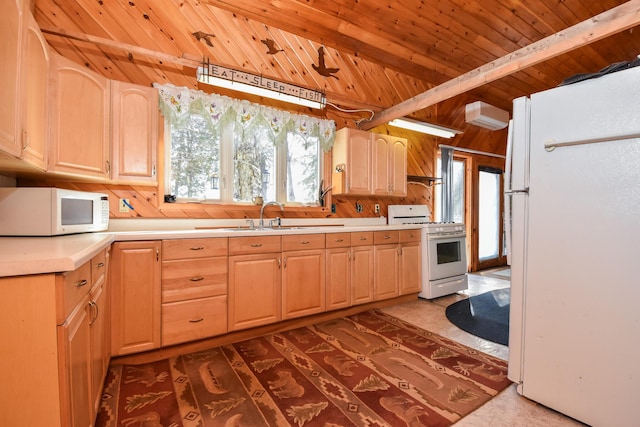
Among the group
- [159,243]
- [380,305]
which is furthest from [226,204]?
[380,305]

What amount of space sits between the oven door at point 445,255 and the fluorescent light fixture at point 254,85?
2218 mm

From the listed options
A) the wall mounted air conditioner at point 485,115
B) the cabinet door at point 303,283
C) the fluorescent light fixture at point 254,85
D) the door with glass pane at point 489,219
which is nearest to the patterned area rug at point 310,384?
the cabinet door at point 303,283

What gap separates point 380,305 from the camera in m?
3.46

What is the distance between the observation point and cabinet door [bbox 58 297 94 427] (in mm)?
978

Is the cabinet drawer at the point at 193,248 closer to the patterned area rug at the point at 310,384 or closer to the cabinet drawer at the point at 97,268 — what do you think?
the cabinet drawer at the point at 97,268

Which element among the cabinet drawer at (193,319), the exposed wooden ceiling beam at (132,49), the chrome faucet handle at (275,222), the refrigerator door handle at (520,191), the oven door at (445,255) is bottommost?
the cabinet drawer at (193,319)

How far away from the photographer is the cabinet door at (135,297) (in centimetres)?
203

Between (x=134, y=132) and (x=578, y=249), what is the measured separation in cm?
308

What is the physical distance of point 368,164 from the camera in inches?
146

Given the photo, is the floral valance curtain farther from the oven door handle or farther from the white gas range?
the oven door handle

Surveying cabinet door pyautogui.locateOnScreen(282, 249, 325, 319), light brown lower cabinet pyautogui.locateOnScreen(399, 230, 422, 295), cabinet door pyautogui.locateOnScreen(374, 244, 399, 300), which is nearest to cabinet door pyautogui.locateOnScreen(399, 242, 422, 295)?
light brown lower cabinet pyautogui.locateOnScreen(399, 230, 422, 295)

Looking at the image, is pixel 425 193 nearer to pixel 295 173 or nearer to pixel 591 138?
pixel 295 173

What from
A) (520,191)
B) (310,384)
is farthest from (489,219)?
(310,384)

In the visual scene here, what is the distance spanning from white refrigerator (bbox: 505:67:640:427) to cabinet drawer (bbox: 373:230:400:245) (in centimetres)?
159
